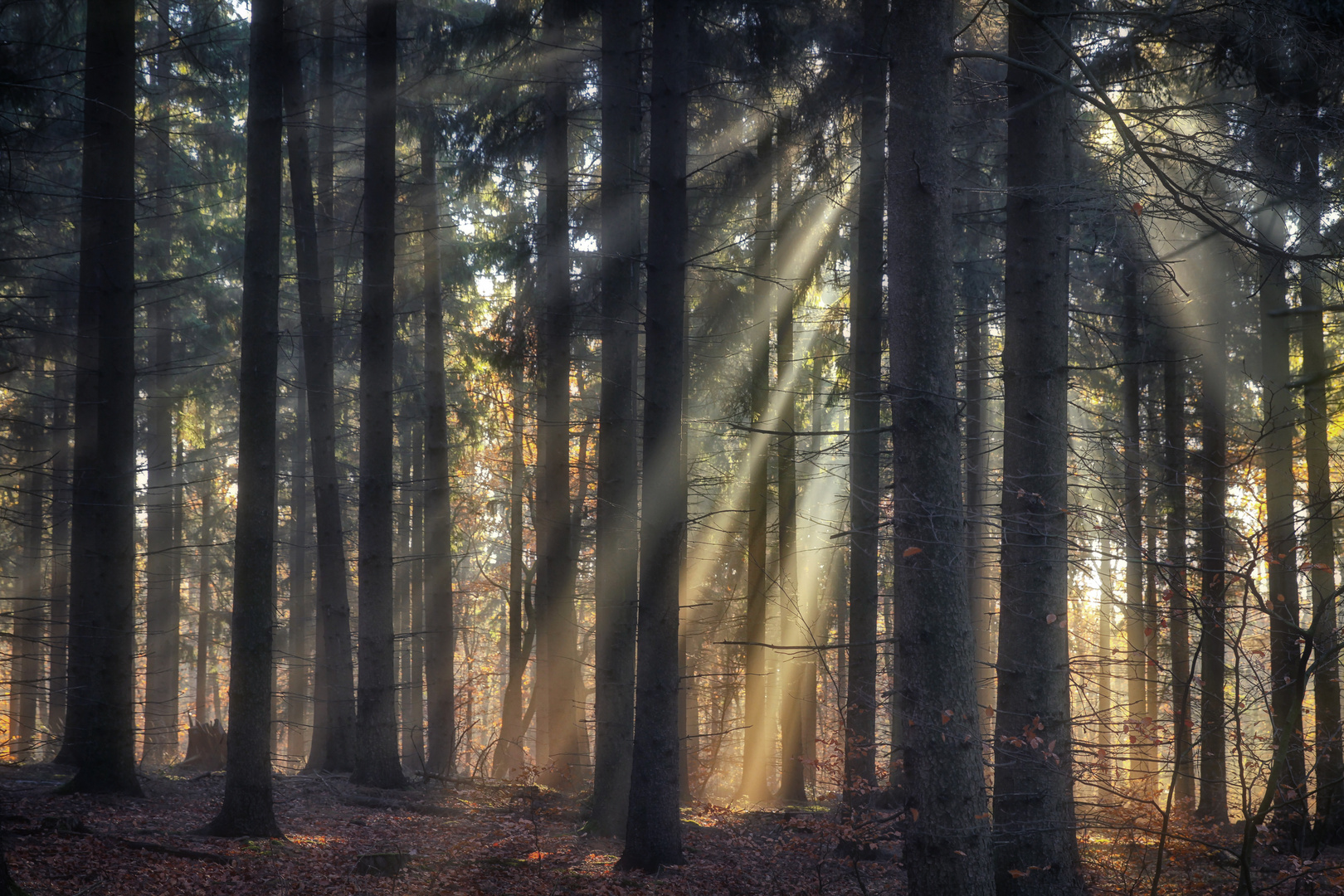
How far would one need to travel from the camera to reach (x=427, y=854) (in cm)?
910

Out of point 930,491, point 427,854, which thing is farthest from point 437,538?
point 930,491

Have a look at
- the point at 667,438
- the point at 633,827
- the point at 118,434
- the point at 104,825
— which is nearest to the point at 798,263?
the point at 667,438

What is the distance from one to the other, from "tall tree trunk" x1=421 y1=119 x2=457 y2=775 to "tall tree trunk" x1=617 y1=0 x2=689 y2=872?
7.55 meters

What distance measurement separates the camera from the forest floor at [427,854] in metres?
7.14

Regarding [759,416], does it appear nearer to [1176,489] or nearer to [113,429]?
[1176,489]

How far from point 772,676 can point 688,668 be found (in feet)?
16.1

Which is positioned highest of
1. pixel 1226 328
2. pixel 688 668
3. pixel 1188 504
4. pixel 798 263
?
pixel 798 263

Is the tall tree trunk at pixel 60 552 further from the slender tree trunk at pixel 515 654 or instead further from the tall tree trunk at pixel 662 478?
the tall tree trunk at pixel 662 478

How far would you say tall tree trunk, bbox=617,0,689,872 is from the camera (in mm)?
8594

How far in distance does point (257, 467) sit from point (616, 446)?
419cm

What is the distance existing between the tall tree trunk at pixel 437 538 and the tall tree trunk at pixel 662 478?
7549mm

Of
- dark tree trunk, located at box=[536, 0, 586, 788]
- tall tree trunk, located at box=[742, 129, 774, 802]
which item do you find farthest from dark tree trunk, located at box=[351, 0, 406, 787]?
tall tree trunk, located at box=[742, 129, 774, 802]

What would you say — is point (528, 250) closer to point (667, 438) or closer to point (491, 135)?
point (491, 135)

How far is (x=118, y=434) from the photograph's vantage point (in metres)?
10.3
